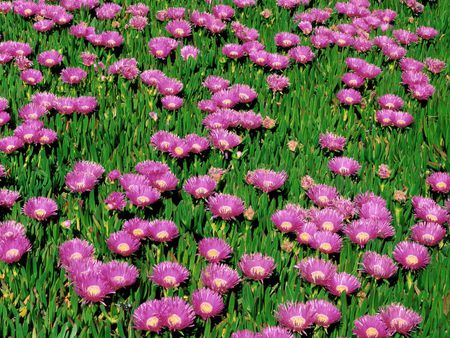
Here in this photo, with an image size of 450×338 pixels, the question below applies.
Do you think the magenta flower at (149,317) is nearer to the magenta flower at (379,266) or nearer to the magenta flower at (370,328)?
the magenta flower at (370,328)

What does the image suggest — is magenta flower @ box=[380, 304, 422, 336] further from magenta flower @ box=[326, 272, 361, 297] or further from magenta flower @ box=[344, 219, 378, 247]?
magenta flower @ box=[344, 219, 378, 247]

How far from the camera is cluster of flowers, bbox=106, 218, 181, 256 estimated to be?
2.13 meters

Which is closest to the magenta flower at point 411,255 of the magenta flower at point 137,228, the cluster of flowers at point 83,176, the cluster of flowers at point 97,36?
the magenta flower at point 137,228

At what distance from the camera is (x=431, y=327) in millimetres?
1960

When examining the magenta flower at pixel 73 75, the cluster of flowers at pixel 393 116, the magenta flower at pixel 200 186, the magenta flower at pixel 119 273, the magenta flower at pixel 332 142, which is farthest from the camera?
the magenta flower at pixel 73 75

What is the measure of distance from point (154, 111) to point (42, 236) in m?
0.97

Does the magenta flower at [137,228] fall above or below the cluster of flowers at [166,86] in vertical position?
below

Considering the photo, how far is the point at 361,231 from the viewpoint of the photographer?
7.45 feet

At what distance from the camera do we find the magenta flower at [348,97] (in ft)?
10.5

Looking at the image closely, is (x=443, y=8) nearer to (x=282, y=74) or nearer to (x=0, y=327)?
(x=282, y=74)

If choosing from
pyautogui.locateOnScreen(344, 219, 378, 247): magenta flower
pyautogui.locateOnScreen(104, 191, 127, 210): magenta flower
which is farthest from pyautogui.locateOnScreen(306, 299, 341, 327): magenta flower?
pyautogui.locateOnScreen(104, 191, 127, 210): magenta flower

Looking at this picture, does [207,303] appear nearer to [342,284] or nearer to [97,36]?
[342,284]

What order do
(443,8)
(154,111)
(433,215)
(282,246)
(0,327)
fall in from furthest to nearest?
(443,8) → (154,111) → (433,215) → (282,246) → (0,327)

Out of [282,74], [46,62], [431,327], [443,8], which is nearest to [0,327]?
[431,327]
